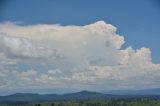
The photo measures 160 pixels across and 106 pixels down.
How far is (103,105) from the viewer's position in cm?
17212

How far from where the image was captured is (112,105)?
577ft

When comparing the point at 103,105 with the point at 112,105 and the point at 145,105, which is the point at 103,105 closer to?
the point at 112,105

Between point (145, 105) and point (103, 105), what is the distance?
20.6 metres

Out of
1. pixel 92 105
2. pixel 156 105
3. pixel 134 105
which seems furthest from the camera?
pixel 92 105

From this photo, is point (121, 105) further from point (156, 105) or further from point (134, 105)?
point (156, 105)

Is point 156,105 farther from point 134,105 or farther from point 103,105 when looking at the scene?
point 103,105

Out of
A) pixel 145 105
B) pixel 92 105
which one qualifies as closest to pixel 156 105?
pixel 145 105

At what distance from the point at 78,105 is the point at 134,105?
2716 centimetres

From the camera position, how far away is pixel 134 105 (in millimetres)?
165750

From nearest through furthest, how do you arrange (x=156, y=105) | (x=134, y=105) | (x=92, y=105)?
(x=156, y=105) < (x=134, y=105) < (x=92, y=105)

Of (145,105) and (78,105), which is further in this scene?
(78,105)

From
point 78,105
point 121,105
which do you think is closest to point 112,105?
point 121,105

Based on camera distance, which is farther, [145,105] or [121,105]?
[121,105]

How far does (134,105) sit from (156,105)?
13.0 metres
